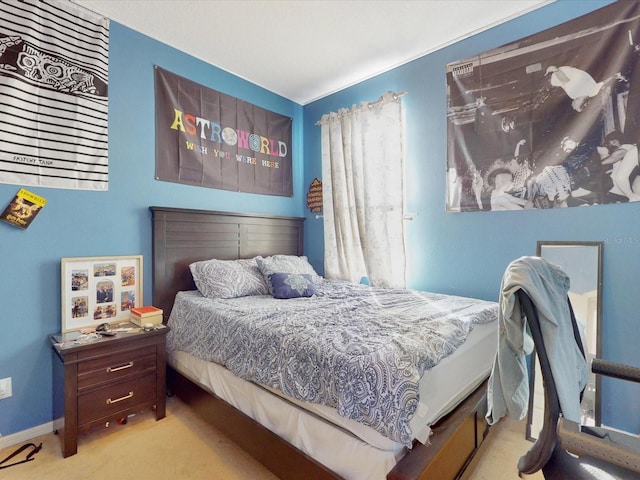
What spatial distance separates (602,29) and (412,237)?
180 cm

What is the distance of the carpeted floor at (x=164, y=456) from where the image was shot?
5.17ft

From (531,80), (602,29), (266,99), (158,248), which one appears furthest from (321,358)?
(266,99)

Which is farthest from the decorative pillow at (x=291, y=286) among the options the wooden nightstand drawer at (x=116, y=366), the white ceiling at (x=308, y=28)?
the white ceiling at (x=308, y=28)

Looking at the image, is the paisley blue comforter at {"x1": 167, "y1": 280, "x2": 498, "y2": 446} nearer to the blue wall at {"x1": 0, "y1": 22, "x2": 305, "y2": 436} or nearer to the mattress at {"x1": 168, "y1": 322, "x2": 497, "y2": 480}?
the mattress at {"x1": 168, "y1": 322, "x2": 497, "y2": 480}

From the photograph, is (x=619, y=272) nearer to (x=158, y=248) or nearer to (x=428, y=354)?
(x=428, y=354)

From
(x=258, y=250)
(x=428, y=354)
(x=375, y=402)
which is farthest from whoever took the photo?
(x=258, y=250)

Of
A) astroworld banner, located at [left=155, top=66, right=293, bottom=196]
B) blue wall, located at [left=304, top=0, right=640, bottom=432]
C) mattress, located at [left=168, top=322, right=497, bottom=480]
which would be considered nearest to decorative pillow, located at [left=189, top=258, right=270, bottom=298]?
mattress, located at [left=168, top=322, right=497, bottom=480]

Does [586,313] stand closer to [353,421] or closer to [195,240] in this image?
[353,421]

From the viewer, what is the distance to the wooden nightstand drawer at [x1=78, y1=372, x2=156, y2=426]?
1.78 metres

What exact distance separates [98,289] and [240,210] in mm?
1350

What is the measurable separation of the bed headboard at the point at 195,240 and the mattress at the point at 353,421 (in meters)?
0.99

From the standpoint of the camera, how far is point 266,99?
3.35 meters

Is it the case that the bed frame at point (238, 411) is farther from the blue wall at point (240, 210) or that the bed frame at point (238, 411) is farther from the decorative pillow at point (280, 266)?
the decorative pillow at point (280, 266)

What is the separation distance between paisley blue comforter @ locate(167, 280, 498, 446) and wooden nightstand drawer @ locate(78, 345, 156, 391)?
219 mm
